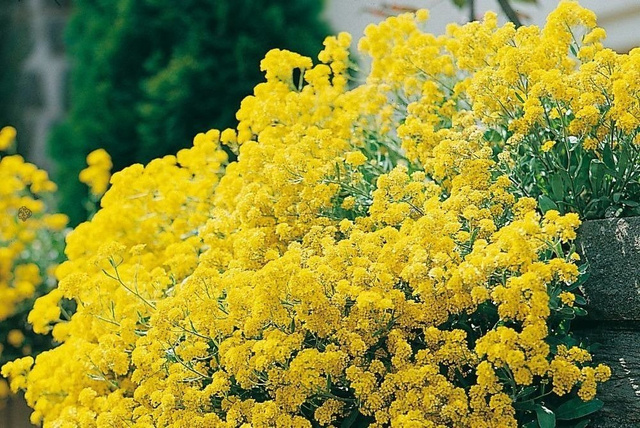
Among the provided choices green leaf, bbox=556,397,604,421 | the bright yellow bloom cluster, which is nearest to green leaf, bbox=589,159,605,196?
green leaf, bbox=556,397,604,421

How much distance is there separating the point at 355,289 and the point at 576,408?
0.43 m

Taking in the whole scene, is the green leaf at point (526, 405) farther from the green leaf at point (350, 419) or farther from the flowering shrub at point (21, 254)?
the flowering shrub at point (21, 254)

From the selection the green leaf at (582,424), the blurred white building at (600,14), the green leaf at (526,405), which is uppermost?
the blurred white building at (600,14)

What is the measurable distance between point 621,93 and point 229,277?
0.80m

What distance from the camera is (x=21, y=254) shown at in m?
4.13

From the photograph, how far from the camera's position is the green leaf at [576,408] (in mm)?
1679

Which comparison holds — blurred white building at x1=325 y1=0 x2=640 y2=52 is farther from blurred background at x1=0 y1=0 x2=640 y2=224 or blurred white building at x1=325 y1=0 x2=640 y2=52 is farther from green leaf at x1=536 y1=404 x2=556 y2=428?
green leaf at x1=536 y1=404 x2=556 y2=428

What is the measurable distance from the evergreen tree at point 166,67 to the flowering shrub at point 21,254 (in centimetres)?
85

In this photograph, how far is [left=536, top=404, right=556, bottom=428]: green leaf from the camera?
5.32 feet

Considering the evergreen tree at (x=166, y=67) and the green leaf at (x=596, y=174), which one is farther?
the evergreen tree at (x=166, y=67)

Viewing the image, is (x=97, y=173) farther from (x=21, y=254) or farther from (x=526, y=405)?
(x=526, y=405)

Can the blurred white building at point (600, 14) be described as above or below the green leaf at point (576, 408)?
above

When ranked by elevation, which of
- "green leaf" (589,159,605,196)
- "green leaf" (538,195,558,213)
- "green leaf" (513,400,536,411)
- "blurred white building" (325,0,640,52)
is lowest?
"green leaf" (513,400,536,411)

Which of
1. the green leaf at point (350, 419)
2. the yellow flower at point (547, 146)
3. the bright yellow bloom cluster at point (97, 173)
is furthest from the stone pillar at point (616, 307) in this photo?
the bright yellow bloom cluster at point (97, 173)
